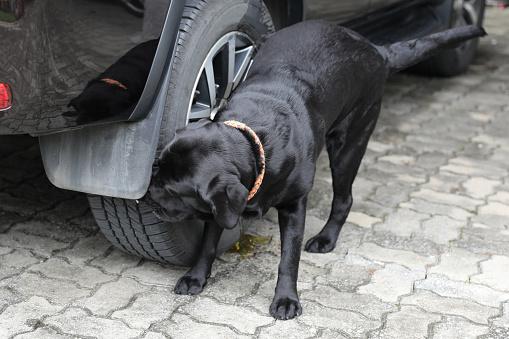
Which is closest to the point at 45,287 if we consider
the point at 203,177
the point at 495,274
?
the point at 203,177

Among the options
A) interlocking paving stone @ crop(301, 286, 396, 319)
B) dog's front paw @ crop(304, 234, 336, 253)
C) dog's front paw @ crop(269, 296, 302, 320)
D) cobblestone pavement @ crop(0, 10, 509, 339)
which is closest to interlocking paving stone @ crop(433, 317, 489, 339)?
cobblestone pavement @ crop(0, 10, 509, 339)

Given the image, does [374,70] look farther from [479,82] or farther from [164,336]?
[479,82]

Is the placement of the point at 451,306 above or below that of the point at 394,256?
above

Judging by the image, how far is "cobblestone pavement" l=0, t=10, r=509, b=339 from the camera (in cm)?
296

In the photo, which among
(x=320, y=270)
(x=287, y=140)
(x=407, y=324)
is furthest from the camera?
(x=320, y=270)

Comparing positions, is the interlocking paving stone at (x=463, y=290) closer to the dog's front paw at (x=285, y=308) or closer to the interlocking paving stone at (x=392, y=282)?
the interlocking paving stone at (x=392, y=282)

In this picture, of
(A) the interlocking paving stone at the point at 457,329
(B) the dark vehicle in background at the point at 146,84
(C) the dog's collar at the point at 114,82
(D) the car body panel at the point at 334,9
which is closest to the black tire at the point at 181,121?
(B) the dark vehicle in background at the point at 146,84

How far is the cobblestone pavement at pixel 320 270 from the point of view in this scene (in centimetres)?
296

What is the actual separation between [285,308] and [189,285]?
16.2 inches

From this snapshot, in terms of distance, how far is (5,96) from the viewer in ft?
7.98

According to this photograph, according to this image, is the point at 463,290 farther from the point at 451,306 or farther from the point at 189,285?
the point at 189,285

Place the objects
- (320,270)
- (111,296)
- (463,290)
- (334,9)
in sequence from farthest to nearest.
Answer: (334,9) → (320,270) → (463,290) → (111,296)

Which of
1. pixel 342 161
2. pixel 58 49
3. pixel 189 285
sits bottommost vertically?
pixel 189 285

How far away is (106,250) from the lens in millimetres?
3525
